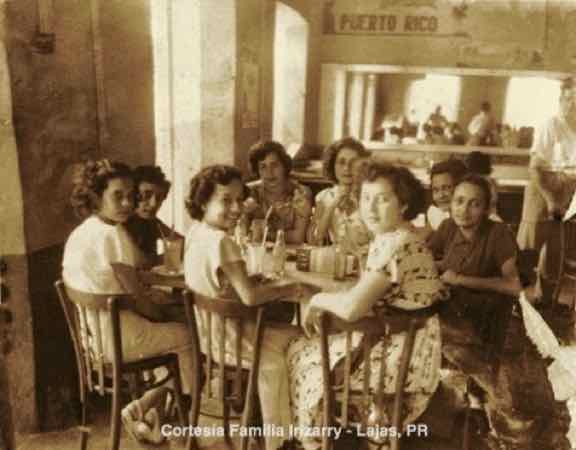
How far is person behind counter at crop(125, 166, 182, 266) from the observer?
2.91 m

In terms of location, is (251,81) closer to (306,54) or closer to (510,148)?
(306,54)

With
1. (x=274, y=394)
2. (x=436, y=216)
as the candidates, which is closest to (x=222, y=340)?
(x=274, y=394)

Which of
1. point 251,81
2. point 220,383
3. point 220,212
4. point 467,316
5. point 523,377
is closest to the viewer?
point 220,383

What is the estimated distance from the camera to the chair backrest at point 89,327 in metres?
2.05

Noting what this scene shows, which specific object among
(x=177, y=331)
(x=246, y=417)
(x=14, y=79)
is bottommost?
(x=246, y=417)

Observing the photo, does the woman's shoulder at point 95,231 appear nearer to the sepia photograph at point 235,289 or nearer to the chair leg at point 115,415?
the sepia photograph at point 235,289

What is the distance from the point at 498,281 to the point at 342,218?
1077 millimetres

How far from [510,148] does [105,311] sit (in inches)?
217

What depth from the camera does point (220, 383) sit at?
6.89 ft

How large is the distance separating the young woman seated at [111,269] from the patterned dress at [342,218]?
1126 mm

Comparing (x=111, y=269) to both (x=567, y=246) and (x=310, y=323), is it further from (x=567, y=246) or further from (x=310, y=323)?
(x=567, y=246)

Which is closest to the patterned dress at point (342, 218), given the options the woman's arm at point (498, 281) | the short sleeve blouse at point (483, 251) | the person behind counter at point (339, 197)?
the person behind counter at point (339, 197)

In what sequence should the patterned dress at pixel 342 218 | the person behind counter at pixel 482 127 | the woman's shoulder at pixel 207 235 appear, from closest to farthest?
the woman's shoulder at pixel 207 235
the patterned dress at pixel 342 218
the person behind counter at pixel 482 127

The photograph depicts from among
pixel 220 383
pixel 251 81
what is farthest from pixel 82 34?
pixel 251 81
